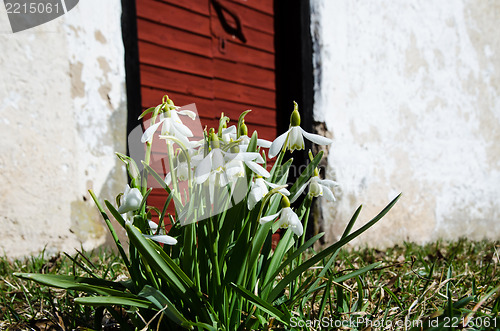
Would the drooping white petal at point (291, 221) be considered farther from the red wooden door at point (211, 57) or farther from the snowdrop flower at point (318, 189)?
the red wooden door at point (211, 57)

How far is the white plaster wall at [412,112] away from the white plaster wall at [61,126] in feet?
5.17

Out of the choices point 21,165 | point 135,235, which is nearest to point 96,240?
point 21,165

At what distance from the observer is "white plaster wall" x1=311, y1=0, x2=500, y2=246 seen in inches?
141

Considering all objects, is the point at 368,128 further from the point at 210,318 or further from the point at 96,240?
the point at 210,318

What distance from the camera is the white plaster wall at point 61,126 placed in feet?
7.25

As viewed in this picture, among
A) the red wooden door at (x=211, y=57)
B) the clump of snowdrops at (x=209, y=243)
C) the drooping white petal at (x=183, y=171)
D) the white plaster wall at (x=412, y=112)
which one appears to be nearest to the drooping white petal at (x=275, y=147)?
the clump of snowdrops at (x=209, y=243)

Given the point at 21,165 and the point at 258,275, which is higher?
the point at 21,165

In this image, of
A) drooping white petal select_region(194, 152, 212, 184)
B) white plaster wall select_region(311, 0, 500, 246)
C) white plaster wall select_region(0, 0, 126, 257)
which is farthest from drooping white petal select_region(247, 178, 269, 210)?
white plaster wall select_region(311, 0, 500, 246)

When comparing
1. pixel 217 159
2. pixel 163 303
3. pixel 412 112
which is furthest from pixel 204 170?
pixel 412 112

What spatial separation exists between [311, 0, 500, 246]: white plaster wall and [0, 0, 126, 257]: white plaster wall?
158 cm

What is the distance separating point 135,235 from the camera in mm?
954

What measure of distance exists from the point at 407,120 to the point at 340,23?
1.06m

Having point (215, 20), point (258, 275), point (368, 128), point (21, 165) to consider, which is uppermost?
point (215, 20)

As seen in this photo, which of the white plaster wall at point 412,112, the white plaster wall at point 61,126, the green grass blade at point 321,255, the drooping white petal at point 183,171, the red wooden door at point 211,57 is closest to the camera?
the green grass blade at point 321,255
